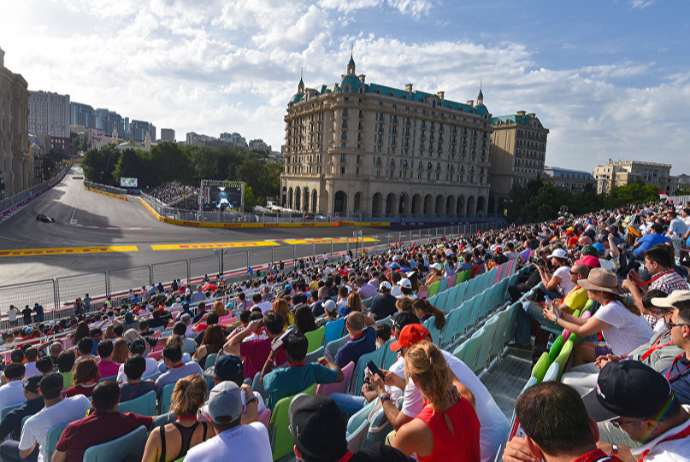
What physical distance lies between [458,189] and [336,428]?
91386 mm

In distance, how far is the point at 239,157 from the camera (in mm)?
Answer: 108875

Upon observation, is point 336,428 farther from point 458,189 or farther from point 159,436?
point 458,189

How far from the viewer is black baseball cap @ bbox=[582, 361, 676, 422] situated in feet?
7.07

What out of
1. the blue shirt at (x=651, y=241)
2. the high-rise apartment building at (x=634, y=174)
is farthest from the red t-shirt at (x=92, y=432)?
the high-rise apartment building at (x=634, y=174)

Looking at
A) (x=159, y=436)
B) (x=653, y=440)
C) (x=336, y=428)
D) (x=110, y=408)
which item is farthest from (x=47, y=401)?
(x=653, y=440)

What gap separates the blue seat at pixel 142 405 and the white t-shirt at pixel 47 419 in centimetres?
37

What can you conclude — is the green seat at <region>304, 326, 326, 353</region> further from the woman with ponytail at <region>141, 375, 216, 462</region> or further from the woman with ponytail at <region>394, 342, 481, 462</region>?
the woman with ponytail at <region>394, 342, 481, 462</region>

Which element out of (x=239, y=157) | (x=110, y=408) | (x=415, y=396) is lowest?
(x=110, y=408)

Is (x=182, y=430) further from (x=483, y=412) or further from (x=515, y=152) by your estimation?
(x=515, y=152)

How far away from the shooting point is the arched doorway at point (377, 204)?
258 feet

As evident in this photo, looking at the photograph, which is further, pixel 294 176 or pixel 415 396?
pixel 294 176

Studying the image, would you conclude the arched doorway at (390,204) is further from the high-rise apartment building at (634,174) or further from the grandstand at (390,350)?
the high-rise apartment building at (634,174)

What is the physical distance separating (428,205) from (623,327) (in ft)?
275

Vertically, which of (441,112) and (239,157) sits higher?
(441,112)
